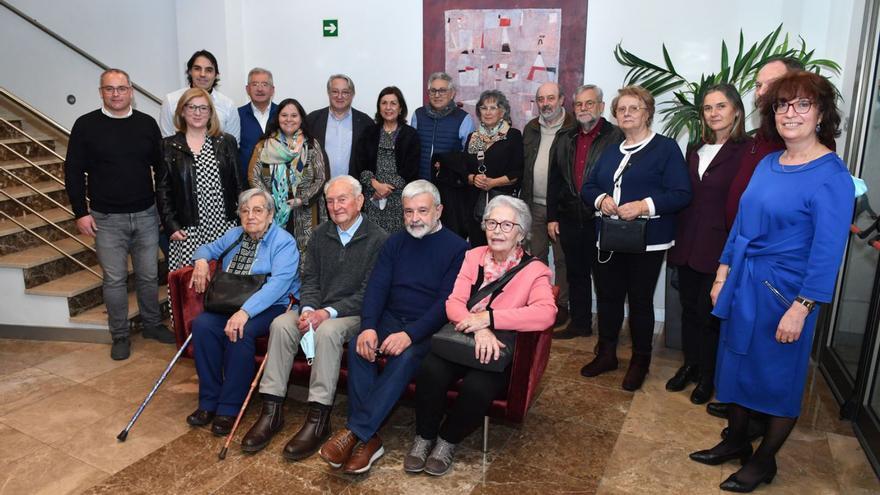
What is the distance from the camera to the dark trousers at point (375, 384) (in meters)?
2.74

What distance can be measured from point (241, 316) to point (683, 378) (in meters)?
2.29

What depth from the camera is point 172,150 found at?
3.76 meters

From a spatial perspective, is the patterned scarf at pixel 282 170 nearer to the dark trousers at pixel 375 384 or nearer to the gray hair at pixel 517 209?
the dark trousers at pixel 375 384

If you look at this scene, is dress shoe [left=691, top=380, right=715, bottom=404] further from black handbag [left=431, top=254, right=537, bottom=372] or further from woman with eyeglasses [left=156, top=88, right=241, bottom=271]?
woman with eyeglasses [left=156, top=88, right=241, bottom=271]

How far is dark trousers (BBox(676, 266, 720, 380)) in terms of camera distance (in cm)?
322

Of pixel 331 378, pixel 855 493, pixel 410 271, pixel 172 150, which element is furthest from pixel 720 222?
pixel 172 150

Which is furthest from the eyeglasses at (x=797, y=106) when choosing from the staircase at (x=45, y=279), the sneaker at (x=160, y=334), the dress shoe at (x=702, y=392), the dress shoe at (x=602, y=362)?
the staircase at (x=45, y=279)

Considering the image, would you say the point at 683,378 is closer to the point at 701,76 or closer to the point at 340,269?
the point at 340,269

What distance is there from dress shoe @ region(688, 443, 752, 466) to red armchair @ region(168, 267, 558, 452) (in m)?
0.75

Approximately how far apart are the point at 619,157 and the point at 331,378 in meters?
1.79

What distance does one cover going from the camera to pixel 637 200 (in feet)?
10.7

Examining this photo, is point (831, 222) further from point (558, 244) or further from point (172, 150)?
point (172, 150)

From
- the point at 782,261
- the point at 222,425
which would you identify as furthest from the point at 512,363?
the point at 222,425

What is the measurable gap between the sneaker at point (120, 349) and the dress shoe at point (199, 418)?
1031 millimetres
